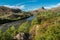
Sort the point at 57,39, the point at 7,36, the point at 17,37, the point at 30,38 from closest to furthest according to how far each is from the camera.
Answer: the point at 57,39 < the point at 7,36 < the point at 17,37 < the point at 30,38

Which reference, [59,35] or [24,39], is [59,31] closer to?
[59,35]

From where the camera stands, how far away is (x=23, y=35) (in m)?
64.5

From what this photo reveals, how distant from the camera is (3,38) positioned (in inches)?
2249

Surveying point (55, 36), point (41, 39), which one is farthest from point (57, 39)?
point (41, 39)

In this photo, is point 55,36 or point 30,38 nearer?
point 55,36

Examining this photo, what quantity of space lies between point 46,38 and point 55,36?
274 centimetres

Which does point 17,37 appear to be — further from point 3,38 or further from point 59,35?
point 59,35

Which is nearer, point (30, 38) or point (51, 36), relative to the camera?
point (51, 36)

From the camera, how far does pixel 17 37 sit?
206ft

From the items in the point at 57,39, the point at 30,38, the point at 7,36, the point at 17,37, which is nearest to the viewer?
the point at 57,39

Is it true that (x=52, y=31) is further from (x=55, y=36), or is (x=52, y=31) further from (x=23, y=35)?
(x=23, y=35)

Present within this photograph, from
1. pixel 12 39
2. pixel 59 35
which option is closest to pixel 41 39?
pixel 59 35

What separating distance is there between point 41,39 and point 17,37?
980 centimetres

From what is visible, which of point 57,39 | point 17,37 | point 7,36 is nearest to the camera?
point 57,39
